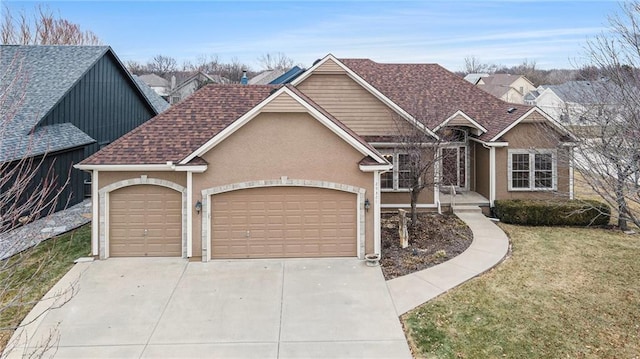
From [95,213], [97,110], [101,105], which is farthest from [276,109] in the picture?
[101,105]

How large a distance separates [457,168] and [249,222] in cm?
1105

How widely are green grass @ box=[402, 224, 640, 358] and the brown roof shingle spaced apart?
8449 millimetres

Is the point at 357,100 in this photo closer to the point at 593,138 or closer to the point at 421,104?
the point at 421,104

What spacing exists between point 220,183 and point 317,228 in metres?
3.10

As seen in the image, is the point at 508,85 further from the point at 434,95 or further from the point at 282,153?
the point at 282,153

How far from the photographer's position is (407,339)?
896cm

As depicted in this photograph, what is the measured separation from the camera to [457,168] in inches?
814

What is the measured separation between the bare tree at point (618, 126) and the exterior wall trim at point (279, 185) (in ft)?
18.8

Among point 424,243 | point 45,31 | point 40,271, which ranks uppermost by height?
point 45,31

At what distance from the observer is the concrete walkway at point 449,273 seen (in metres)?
10.7

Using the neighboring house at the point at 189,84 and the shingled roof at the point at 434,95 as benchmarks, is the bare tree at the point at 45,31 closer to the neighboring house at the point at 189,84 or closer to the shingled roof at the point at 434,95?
the neighboring house at the point at 189,84

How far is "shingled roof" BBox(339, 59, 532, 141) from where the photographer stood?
736 inches

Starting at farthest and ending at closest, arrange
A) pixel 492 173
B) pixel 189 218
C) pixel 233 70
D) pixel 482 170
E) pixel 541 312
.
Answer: pixel 233 70 → pixel 482 170 → pixel 492 173 → pixel 189 218 → pixel 541 312

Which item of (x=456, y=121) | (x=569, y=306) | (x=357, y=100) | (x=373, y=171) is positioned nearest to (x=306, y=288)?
(x=373, y=171)
